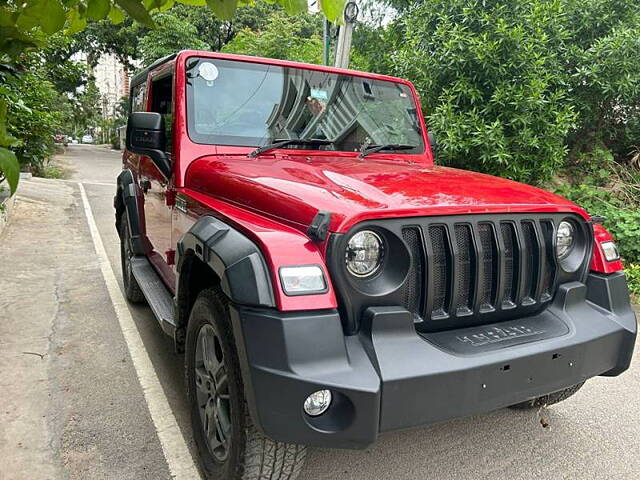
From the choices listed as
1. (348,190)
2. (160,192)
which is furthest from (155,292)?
(348,190)

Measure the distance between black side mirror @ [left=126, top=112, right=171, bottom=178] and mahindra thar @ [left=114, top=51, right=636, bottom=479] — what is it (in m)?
0.02

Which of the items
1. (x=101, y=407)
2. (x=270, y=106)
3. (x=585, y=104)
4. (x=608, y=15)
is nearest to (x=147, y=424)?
(x=101, y=407)

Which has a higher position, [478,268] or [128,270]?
[478,268]

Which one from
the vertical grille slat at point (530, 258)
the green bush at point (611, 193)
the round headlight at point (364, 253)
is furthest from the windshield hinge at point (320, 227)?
the green bush at point (611, 193)

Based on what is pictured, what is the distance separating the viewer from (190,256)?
2439mm

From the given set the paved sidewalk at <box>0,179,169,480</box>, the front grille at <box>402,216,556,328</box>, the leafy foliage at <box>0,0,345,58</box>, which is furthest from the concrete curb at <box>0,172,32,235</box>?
the front grille at <box>402,216,556,328</box>

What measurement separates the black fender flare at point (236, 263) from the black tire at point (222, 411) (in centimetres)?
20

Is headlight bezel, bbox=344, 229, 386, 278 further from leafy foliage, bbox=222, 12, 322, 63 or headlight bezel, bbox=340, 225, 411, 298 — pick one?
leafy foliage, bbox=222, 12, 322, 63

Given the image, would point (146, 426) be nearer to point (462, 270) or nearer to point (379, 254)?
point (379, 254)

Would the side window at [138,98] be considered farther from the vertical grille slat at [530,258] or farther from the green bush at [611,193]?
the green bush at [611,193]

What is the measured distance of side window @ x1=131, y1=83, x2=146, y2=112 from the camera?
176 inches

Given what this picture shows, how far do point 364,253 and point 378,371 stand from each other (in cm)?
45

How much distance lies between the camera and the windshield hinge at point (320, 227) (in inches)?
74.4

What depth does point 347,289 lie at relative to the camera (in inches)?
74.4
